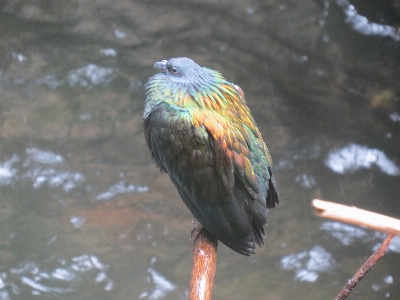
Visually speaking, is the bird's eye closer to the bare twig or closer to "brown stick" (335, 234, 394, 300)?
"brown stick" (335, 234, 394, 300)

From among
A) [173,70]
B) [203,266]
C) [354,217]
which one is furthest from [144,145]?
[354,217]

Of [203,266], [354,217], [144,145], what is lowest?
[144,145]

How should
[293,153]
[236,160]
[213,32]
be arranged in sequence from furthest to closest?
[293,153] < [213,32] < [236,160]

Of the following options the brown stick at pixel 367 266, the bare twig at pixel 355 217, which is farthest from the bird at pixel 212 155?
the bare twig at pixel 355 217

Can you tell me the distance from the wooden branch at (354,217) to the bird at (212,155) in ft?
3.58

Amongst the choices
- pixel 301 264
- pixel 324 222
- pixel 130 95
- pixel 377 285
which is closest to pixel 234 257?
pixel 301 264

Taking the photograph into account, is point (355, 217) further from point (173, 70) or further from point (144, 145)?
point (144, 145)

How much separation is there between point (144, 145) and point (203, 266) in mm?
2233

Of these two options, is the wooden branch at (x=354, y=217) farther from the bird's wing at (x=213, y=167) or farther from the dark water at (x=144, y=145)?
the dark water at (x=144, y=145)

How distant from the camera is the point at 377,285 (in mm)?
3988

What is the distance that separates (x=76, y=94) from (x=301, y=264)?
2353 mm

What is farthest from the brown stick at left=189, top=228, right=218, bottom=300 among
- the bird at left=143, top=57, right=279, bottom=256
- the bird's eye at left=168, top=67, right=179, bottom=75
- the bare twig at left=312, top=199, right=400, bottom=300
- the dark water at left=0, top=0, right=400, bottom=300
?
the dark water at left=0, top=0, right=400, bottom=300

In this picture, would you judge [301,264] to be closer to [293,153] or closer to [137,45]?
[293,153]

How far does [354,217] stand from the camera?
2.38ft
